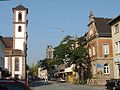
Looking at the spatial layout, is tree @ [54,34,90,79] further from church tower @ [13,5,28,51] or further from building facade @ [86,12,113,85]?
church tower @ [13,5,28,51]

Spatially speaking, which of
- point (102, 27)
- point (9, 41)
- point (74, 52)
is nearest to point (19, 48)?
point (9, 41)

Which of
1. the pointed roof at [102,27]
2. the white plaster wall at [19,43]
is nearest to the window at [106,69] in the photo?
the pointed roof at [102,27]

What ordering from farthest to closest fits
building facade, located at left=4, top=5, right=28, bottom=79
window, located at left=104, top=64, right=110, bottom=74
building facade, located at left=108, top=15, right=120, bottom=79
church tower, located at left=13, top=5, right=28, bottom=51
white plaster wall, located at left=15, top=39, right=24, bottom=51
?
white plaster wall, located at left=15, top=39, right=24, bottom=51
church tower, located at left=13, top=5, right=28, bottom=51
building facade, located at left=4, top=5, right=28, bottom=79
window, located at left=104, top=64, right=110, bottom=74
building facade, located at left=108, top=15, right=120, bottom=79

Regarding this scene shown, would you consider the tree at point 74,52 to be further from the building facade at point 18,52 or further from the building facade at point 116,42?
the building facade at point 18,52

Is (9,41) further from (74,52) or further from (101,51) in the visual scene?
(101,51)

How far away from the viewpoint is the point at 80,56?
220ft

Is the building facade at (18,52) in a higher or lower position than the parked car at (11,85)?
higher

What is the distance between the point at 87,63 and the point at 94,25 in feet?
30.9

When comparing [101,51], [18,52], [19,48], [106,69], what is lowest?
[106,69]

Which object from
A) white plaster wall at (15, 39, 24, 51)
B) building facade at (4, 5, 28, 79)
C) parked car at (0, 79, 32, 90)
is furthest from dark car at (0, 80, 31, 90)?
white plaster wall at (15, 39, 24, 51)

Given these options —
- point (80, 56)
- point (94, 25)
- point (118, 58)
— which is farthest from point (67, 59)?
point (118, 58)

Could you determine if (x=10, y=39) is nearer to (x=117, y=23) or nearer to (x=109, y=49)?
(x=109, y=49)

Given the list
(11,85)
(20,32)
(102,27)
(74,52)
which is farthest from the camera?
(20,32)

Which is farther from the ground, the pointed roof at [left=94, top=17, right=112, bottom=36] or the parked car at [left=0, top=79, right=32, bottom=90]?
the pointed roof at [left=94, top=17, right=112, bottom=36]
